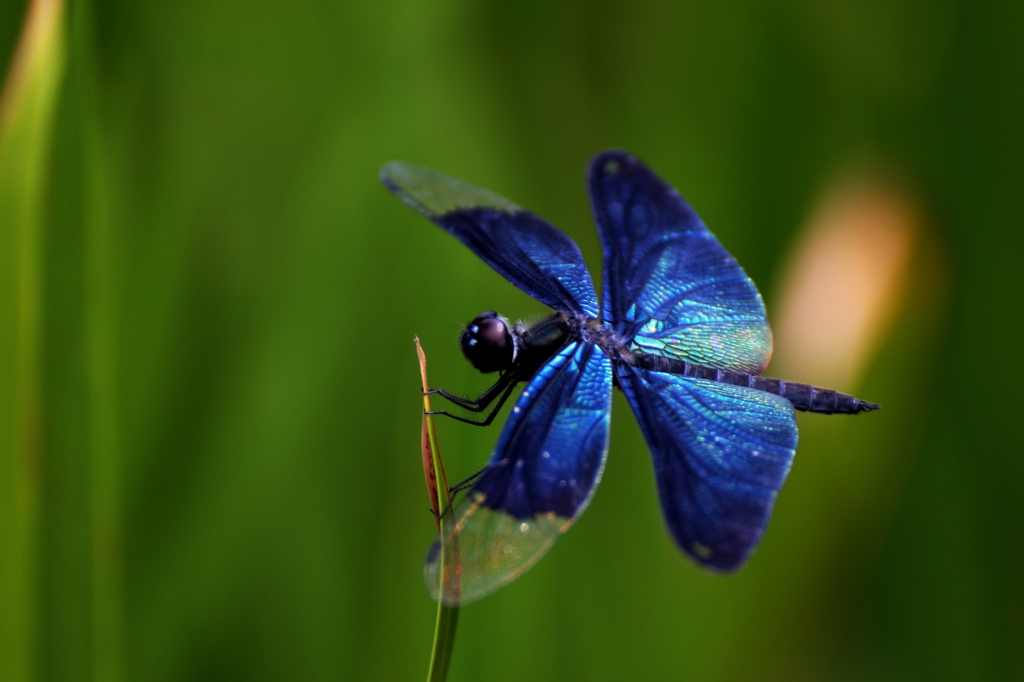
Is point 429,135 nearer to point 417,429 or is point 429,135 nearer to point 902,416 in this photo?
point 417,429

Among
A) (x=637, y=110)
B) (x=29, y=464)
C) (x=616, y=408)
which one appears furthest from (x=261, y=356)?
(x=637, y=110)

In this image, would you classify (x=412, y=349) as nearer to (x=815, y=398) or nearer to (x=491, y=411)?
(x=491, y=411)

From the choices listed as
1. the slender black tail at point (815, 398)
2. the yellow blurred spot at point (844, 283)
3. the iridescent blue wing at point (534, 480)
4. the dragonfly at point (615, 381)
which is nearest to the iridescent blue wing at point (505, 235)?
the dragonfly at point (615, 381)

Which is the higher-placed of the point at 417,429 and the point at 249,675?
the point at 417,429

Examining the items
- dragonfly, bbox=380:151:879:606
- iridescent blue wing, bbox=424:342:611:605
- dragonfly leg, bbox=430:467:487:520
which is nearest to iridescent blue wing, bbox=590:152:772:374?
dragonfly, bbox=380:151:879:606

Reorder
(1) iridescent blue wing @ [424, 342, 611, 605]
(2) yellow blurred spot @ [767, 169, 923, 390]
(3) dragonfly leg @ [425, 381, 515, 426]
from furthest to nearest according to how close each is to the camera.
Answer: (2) yellow blurred spot @ [767, 169, 923, 390], (3) dragonfly leg @ [425, 381, 515, 426], (1) iridescent blue wing @ [424, 342, 611, 605]

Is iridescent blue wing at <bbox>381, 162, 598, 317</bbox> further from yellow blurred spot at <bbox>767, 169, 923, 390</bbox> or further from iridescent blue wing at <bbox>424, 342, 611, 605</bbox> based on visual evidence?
yellow blurred spot at <bbox>767, 169, 923, 390</bbox>
